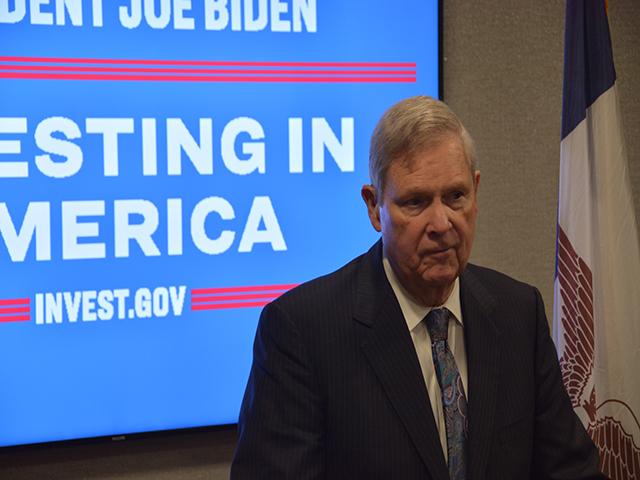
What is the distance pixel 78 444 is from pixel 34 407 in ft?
0.56

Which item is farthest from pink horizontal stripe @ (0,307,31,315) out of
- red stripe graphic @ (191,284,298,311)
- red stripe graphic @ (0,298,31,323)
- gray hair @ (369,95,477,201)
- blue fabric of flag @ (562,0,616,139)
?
blue fabric of flag @ (562,0,616,139)

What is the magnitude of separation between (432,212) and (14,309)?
58.2 inches

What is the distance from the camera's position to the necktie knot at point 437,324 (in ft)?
4.89

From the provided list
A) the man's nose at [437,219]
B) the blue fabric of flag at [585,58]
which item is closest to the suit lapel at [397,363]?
the man's nose at [437,219]

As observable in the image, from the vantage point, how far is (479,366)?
4.83ft

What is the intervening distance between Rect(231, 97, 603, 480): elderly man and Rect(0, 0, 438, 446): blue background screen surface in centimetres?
111

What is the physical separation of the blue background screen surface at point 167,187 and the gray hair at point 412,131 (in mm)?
1242

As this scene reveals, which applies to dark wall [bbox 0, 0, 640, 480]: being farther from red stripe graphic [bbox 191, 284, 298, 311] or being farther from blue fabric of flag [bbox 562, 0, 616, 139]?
red stripe graphic [bbox 191, 284, 298, 311]

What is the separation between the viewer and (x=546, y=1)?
2.98 meters

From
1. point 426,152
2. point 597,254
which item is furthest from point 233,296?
point 426,152

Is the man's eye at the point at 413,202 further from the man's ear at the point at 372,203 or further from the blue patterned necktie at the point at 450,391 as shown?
the blue patterned necktie at the point at 450,391

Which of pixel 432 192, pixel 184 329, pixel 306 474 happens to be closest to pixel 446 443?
pixel 306 474

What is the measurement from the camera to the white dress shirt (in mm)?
1439

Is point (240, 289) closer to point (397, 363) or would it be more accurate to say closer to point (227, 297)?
point (227, 297)
